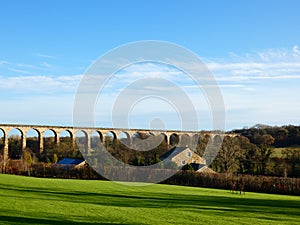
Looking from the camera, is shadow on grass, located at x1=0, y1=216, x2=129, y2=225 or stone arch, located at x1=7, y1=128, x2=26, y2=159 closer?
shadow on grass, located at x1=0, y1=216, x2=129, y2=225

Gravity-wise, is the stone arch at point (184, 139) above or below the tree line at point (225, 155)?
above

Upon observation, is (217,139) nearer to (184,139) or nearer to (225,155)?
(225,155)

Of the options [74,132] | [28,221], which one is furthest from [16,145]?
[28,221]

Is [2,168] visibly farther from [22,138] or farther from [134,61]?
[134,61]

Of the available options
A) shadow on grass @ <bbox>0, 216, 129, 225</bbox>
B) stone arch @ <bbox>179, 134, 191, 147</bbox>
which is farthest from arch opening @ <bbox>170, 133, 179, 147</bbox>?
shadow on grass @ <bbox>0, 216, 129, 225</bbox>

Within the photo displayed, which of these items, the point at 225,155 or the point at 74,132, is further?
the point at 74,132

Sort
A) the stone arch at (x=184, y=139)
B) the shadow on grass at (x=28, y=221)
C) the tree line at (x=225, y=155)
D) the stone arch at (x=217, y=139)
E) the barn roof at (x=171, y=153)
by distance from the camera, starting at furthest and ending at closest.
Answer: the stone arch at (x=184, y=139) → the stone arch at (x=217, y=139) → the barn roof at (x=171, y=153) → the tree line at (x=225, y=155) → the shadow on grass at (x=28, y=221)

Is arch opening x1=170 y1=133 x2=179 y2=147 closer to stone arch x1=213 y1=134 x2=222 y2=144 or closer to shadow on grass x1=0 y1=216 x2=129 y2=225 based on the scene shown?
stone arch x1=213 y1=134 x2=222 y2=144

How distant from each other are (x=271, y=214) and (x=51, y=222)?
689 centimetres

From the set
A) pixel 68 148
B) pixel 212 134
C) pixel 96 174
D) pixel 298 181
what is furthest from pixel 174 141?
pixel 298 181

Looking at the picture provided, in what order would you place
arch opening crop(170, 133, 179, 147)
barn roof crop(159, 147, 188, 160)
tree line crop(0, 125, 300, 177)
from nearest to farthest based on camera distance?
tree line crop(0, 125, 300, 177), barn roof crop(159, 147, 188, 160), arch opening crop(170, 133, 179, 147)

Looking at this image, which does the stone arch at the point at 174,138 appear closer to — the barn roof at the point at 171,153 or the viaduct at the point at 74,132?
the viaduct at the point at 74,132

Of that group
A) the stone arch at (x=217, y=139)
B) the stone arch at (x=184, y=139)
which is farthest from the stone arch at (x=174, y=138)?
the stone arch at (x=217, y=139)

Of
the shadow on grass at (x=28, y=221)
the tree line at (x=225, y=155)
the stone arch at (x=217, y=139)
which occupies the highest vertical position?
the stone arch at (x=217, y=139)
